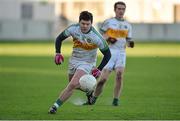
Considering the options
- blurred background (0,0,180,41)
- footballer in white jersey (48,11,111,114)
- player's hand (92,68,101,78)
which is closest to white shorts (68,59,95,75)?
footballer in white jersey (48,11,111,114)

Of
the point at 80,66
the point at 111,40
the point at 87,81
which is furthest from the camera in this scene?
the point at 111,40

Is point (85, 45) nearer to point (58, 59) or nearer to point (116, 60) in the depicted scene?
point (58, 59)

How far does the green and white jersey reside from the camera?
643 inches

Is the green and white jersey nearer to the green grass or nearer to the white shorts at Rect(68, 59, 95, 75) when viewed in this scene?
the white shorts at Rect(68, 59, 95, 75)

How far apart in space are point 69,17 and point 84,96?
68.8m

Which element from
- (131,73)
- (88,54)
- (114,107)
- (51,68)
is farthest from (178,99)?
(51,68)

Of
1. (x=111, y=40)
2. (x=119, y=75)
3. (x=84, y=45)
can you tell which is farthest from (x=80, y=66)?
(x=111, y=40)

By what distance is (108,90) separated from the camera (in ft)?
76.4

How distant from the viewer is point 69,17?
89562mm

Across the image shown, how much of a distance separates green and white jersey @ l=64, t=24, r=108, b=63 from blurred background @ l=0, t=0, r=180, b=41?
165 feet

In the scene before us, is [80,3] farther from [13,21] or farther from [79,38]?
[79,38]

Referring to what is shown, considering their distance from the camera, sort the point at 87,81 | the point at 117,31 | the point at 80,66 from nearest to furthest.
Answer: the point at 87,81 → the point at 80,66 → the point at 117,31

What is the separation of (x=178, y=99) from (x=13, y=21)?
1971 inches

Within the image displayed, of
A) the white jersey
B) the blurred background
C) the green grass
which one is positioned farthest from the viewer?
the blurred background
